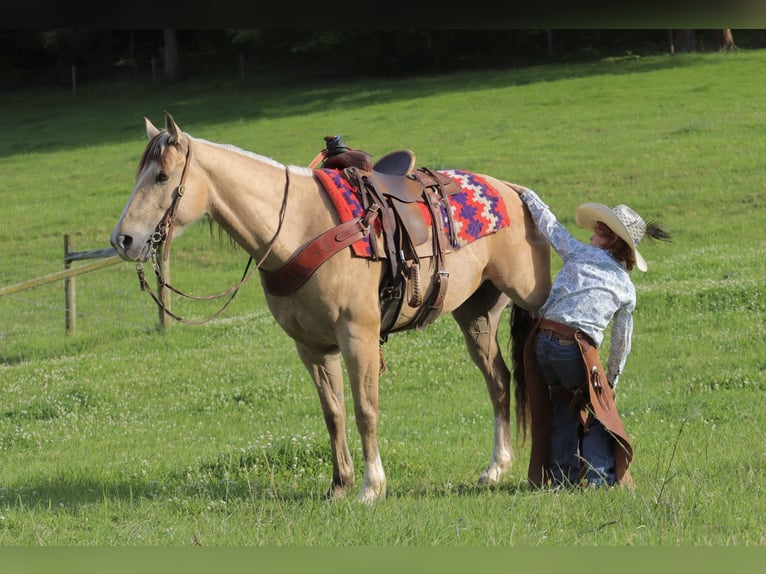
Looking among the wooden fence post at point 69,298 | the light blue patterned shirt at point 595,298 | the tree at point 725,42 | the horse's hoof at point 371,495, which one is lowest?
the wooden fence post at point 69,298

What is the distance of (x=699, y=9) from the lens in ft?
6.52

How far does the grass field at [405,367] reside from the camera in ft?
16.8

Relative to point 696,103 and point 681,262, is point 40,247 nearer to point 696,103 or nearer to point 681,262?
point 681,262

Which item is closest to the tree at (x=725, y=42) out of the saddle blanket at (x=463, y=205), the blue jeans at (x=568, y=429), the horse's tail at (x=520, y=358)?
the horse's tail at (x=520, y=358)

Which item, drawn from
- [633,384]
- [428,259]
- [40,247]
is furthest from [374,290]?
[40,247]

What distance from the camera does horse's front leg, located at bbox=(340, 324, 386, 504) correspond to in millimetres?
5797

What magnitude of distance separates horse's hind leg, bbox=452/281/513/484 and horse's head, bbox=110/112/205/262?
2.72 metres

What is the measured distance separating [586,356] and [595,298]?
37cm

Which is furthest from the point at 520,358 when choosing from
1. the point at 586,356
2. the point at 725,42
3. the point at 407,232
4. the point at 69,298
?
the point at 725,42

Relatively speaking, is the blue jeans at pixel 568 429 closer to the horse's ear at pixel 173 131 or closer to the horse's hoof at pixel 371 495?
the horse's hoof at pixel 371 495

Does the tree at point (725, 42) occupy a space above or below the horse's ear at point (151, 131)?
above

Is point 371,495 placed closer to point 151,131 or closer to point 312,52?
point 151,131

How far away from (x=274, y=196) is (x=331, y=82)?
30584mm

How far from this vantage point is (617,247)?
19.6 ft
